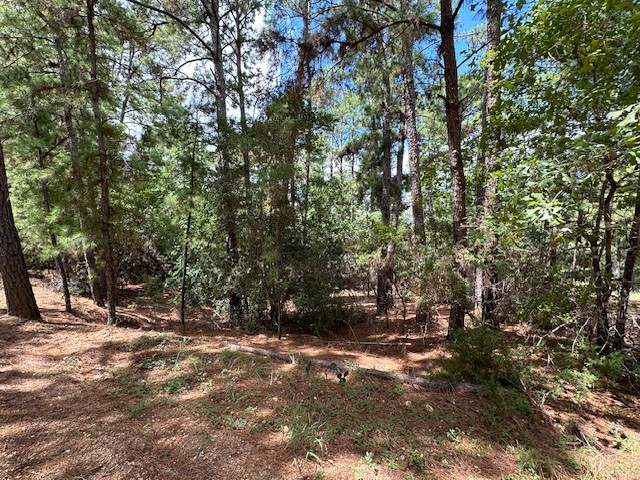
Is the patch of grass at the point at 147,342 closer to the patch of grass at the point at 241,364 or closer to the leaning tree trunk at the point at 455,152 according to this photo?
the patch of grass at the point at 241,364

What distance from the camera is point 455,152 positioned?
16.0 ft

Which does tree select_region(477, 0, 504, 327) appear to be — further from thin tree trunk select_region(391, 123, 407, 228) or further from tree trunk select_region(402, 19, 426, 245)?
thin tree trunk select_region(391, 123, 407, 228)

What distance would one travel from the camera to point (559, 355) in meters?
3.87

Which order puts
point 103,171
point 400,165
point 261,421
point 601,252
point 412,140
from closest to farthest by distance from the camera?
point 261,421 → point 601,252 → point 103,171 → point 412,140 → point 400,165

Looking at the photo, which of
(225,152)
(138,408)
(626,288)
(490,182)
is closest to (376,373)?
(138,408)

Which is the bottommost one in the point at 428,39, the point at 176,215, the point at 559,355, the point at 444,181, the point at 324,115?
the point at 559,355

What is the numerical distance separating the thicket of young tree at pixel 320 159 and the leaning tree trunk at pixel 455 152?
0.02 metres

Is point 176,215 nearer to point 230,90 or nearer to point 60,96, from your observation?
point 60,96

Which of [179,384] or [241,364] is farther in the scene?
[241,364]

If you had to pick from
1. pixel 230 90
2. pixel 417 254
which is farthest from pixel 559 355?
pixel 230 90

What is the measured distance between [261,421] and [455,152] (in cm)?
468

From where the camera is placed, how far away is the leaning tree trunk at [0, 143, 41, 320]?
198 inches

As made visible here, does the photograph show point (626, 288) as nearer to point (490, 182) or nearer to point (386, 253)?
point (490, 182)

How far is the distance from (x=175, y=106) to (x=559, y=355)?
8.10 metres
